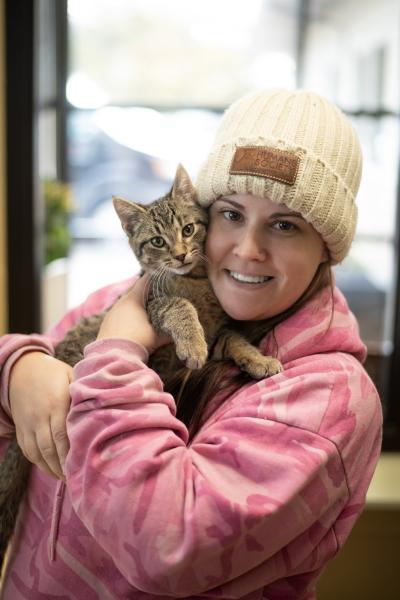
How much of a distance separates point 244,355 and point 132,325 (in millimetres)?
227

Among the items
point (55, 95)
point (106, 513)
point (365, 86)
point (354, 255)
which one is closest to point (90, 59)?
point (55, 95)

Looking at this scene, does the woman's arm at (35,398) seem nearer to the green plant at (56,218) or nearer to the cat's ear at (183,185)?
the cat's ear at (183,185)

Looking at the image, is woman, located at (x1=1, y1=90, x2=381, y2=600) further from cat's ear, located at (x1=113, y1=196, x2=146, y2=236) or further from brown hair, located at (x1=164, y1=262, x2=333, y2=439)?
cat's ear, located at (x1=113, y1=196, x2=146, y2=236)

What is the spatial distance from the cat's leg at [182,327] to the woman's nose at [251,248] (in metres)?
0.22

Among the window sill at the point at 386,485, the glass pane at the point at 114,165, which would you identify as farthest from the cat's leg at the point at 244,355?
the glass pane at the point at 114,165

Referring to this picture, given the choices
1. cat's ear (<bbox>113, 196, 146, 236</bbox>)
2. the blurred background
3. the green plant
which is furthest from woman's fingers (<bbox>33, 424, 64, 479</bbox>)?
the green plant

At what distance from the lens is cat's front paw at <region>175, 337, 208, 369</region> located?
1086 mm

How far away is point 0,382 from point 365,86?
8.02 feet

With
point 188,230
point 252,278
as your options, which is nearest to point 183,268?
point 188,230

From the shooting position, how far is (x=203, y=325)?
1271mm

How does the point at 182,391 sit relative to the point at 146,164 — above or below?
below

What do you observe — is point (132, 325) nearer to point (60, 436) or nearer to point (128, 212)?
point (60, 436)

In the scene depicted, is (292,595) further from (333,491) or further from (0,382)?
(0,382)

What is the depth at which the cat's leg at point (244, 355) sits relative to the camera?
102cm
